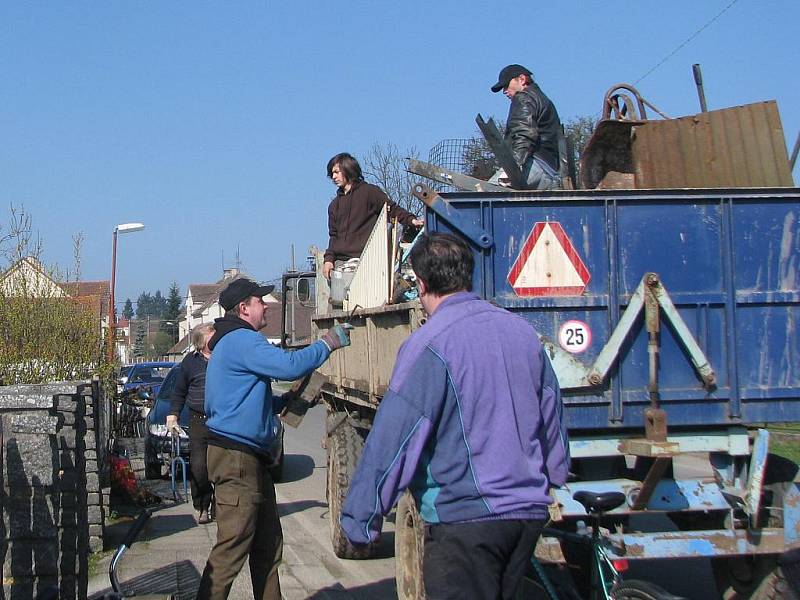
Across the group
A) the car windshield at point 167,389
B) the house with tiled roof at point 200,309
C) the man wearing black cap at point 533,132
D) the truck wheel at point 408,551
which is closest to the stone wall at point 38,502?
the truck wheel at point 408,551

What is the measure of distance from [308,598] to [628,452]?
8.68 ft

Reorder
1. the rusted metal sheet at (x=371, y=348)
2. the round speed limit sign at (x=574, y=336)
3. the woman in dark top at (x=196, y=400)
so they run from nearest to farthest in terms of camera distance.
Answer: the round speed limit sign at (x=574, y=336), the rusted metal sheet at (x=371, y=348), the woman in dark top at (x=196, y=400)

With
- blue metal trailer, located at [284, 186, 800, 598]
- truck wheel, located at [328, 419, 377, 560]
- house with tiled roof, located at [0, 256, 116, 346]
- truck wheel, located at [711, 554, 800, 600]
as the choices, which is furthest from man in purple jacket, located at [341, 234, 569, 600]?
house with tiled roof, located at [0, 256, 116, 346]

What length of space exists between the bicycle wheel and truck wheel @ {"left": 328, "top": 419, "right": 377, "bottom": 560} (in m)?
3.37

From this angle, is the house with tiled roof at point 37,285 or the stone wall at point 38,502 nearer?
the stone wall at point 38,502

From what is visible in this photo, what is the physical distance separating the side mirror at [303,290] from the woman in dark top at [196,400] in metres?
1.14

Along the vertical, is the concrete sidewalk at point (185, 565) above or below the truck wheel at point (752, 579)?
below

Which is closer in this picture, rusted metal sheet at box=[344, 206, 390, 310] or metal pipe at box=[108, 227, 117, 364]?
rusted metal sheet at box=[344, 206, 390, 310]

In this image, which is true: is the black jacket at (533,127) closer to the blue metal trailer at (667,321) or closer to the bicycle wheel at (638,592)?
the blue metal trailer at (667,321)

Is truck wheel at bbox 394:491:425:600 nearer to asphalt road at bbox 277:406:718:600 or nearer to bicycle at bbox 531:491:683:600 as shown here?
bicycle at bbox 531:491:683:600

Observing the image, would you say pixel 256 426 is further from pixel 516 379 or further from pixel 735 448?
pixel 735 448

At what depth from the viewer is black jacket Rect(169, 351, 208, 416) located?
28.5 feet

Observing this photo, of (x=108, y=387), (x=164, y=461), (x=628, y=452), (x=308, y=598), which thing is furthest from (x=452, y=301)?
(x=164, y=461)

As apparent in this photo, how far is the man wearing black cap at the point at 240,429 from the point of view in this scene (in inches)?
199
